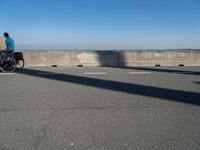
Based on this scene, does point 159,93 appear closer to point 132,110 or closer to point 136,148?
point 132,110

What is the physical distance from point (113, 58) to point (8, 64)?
18.8 ft

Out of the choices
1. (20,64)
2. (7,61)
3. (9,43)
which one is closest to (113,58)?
(20,64)

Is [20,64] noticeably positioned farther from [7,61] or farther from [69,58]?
[69,58]

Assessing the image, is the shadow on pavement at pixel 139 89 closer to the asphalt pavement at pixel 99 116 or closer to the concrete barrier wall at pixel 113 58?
the asphalt pavement at pixel 99 116

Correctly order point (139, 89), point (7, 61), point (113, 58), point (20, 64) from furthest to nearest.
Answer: point (113, 58), point (20, 64), point (7, 61), point (139, 89)

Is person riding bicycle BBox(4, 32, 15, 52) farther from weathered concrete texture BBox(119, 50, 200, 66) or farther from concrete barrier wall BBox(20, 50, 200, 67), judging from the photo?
weathered concrete texture BBox(119, 50, 200, 66)

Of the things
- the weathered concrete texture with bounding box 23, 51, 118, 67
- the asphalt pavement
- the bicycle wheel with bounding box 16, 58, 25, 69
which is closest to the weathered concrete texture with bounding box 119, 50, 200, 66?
the weathered concrete texture with bounding box 23, 51, 118, 67

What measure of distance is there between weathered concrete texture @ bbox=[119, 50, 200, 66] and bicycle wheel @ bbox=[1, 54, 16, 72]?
19.1 feet

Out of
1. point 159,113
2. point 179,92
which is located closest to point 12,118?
point 159,113

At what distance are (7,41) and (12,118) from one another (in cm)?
788

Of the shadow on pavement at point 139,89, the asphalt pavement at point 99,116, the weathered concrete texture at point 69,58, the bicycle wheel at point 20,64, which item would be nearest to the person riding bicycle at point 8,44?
the bicycle wheel at point 20,64

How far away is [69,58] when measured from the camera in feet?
48.8

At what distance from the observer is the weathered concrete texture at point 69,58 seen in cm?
1468

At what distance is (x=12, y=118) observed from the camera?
5148 millimetres
